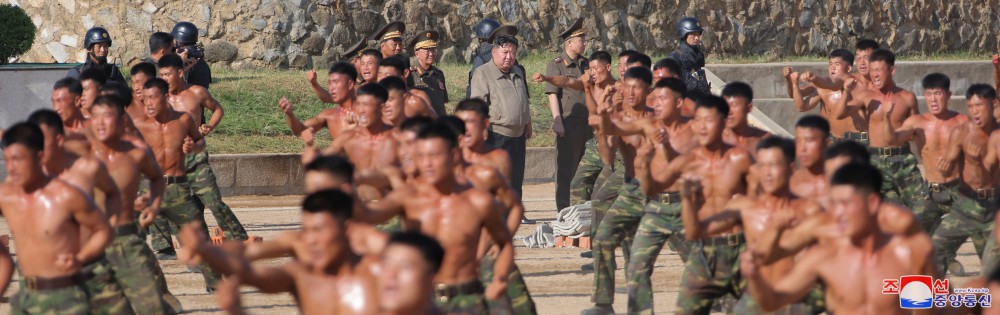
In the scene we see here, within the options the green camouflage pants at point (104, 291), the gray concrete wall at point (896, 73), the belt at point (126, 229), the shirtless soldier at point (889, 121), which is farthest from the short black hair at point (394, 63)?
the gray concrete wall at point (896, 73)

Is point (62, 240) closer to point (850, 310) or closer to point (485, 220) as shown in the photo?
point (485, 220)

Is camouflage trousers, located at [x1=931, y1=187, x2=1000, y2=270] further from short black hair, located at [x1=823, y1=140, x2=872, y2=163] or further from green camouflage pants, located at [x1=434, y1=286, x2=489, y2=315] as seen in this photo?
green camouflage pants, located at [x1=434, y1=286, x2=489, y2=315]

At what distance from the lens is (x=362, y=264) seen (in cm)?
622

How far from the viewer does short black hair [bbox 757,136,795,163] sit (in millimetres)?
8461

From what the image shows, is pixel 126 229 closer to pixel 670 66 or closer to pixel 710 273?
pixel 710 273

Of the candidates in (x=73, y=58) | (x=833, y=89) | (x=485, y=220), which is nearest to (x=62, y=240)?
(x=485, y=220)

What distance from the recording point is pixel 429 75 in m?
16.0

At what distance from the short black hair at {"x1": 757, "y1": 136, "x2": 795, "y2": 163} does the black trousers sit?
278 inches

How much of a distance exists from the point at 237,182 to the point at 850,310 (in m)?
13.7

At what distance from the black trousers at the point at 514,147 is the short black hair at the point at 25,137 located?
776 centimetres

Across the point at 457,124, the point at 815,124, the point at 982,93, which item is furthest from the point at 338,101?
the point at 982,93

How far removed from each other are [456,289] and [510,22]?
19000mm

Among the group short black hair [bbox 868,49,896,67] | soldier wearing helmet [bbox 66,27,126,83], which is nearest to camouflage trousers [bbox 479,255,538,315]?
short black hair [bbox 868,49,896,67]

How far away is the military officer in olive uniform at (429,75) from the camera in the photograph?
15.9 m
